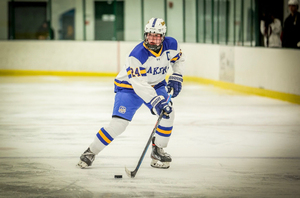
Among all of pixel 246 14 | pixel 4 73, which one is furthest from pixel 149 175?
pixel 4 73

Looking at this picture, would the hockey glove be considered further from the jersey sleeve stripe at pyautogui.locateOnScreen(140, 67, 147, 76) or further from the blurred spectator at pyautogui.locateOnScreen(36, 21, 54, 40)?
the blurred spectator at pyautogui.locateOnScreen(36, 21, 54, 40)

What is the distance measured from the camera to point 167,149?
17.7 ft

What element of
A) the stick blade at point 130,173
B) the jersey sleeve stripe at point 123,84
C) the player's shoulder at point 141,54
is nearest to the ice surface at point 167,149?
the stick blade at point 130,173

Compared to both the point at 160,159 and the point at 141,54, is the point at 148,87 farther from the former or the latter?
the point at 160,159

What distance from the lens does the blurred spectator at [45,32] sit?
15.9m

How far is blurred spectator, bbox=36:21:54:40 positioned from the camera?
15.9m

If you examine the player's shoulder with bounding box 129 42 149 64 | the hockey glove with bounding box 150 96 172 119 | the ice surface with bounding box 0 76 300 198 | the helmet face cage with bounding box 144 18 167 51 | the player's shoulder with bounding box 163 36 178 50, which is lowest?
the ice surface with bounding box 0 76 300 198

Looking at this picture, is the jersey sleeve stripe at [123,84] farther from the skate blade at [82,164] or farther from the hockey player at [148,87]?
the skate blade at [82,164]

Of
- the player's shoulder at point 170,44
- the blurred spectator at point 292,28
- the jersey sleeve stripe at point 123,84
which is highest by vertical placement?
the blurred spectator at point 292,28

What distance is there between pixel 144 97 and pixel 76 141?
1694 millimetres

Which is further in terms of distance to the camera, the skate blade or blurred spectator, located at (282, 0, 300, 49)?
blurred spectator, located at (282, 0, 300, 49)

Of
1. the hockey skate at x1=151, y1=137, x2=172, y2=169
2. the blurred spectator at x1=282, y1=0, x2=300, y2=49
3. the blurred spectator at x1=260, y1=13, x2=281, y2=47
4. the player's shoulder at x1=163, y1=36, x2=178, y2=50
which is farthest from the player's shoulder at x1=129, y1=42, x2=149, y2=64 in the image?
the blurred spectator at x1=260, y1=13, x2=281, y2=47

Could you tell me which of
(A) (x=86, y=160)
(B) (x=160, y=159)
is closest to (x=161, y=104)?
(B) (x=160, y=159)

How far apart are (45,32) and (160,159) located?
12.1 meters
